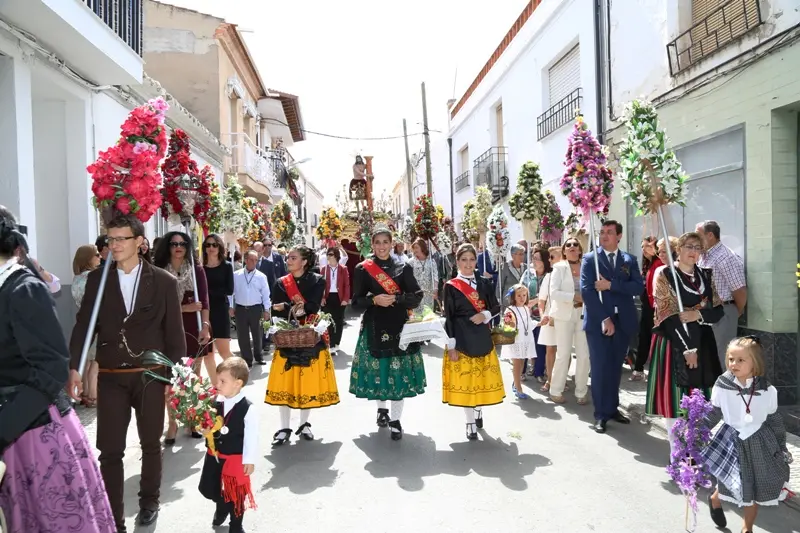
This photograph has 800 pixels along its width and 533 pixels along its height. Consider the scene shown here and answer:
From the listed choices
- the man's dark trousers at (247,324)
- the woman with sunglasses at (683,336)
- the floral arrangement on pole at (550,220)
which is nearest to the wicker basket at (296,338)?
the woman with sunglasses at (683,336)

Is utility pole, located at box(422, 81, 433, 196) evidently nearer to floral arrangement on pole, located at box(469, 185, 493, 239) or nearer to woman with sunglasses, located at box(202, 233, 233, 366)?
floral arrangement on pole, located at box(469, 185, 493, 239)

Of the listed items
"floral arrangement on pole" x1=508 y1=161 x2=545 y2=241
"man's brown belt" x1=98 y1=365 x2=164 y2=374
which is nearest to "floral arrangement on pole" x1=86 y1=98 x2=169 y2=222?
"man's brown belt" x1=98 y1=365 x2=164 y2=374

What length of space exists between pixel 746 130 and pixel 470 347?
4.49 meters

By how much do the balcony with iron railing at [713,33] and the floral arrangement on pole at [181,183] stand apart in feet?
21.7

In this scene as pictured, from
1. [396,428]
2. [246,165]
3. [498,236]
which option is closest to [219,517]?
[396,428]

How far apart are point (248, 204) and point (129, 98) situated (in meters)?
4.28

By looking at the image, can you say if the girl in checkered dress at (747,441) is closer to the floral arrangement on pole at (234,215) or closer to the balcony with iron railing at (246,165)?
the floral arrangement on pole at (234,215)

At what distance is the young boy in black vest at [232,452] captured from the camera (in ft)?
13.2

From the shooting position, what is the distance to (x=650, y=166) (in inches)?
233

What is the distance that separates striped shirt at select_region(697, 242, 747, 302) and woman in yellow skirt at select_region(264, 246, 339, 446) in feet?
14.4

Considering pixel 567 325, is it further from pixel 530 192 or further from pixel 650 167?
pixel 530 192

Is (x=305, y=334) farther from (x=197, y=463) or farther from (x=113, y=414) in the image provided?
(x=113, y=414)

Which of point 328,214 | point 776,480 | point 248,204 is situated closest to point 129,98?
point 248,204

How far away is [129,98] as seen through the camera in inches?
440
